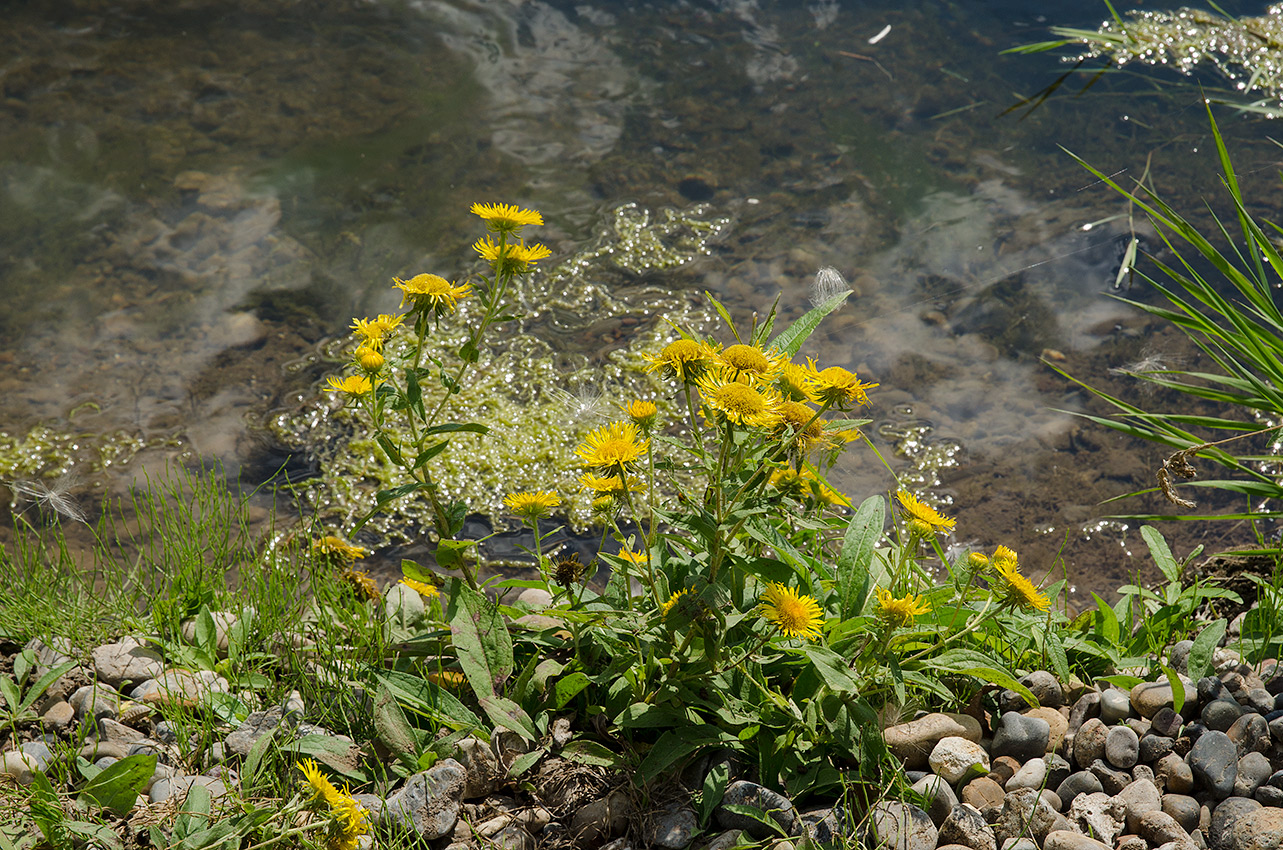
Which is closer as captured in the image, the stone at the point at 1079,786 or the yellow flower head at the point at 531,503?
the stone at the point at 1079,786

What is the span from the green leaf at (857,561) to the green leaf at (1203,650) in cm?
65

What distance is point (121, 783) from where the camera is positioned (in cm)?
142

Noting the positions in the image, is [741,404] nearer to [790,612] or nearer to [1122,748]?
[790,612]

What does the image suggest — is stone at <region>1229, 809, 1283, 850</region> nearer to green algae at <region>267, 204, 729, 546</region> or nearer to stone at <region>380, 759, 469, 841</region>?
stone at <region>380, 759, 469, 841</region>

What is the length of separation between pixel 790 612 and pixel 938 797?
1.48 feet

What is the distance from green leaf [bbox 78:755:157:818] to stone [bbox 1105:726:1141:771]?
64.2 inches

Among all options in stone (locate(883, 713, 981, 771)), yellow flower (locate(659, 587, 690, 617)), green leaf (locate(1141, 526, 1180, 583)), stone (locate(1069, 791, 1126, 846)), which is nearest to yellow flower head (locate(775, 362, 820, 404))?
yellow flower (locate(659, 587, 690, 617))

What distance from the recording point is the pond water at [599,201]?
307cm

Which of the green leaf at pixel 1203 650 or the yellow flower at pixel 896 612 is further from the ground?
the yellow flower at pixel 896 612

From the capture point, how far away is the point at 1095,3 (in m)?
4.94

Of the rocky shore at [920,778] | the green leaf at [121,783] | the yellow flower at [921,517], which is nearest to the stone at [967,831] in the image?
the rocky shore at [920,778]

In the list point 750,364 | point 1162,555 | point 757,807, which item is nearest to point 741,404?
point 750,364

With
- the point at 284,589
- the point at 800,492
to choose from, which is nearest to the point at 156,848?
the point at 284,589

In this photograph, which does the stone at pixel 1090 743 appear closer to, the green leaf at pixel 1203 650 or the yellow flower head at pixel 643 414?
the green leaf at pixel 1203 650
